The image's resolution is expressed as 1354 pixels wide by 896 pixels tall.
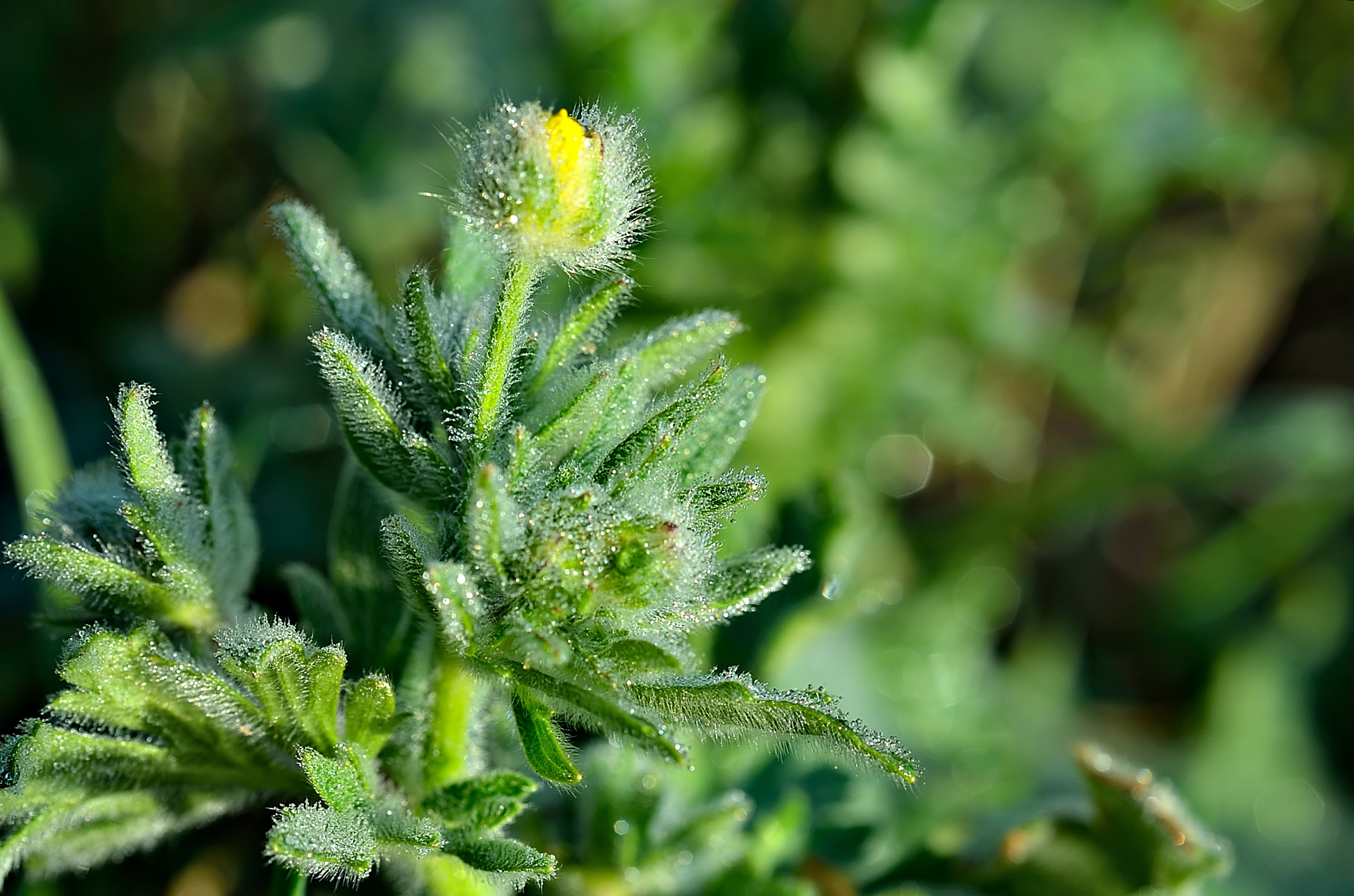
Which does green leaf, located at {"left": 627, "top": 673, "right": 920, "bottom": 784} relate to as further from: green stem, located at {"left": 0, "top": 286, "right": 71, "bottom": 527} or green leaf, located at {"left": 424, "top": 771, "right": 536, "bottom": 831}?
green stem, located at {"left": 0, "top": 286, "right": 71, "bottom": 527}

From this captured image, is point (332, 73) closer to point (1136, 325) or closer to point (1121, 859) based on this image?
point (1136, 325)

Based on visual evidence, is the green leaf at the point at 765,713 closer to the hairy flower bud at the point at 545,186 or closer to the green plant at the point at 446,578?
the green plant at the point at 446,578

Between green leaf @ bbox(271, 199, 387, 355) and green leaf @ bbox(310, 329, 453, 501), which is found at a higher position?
green leaf @ bbox(271, 199, 387, 355)

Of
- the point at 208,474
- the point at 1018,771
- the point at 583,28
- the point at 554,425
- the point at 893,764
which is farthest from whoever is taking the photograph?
the point at 583,28

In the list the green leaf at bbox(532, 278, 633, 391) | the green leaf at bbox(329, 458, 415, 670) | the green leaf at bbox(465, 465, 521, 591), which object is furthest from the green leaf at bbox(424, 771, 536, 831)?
the green leaf at bbox(532, 278, 633, 391)

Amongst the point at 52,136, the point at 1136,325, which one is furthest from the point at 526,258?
the point at 1136,325
